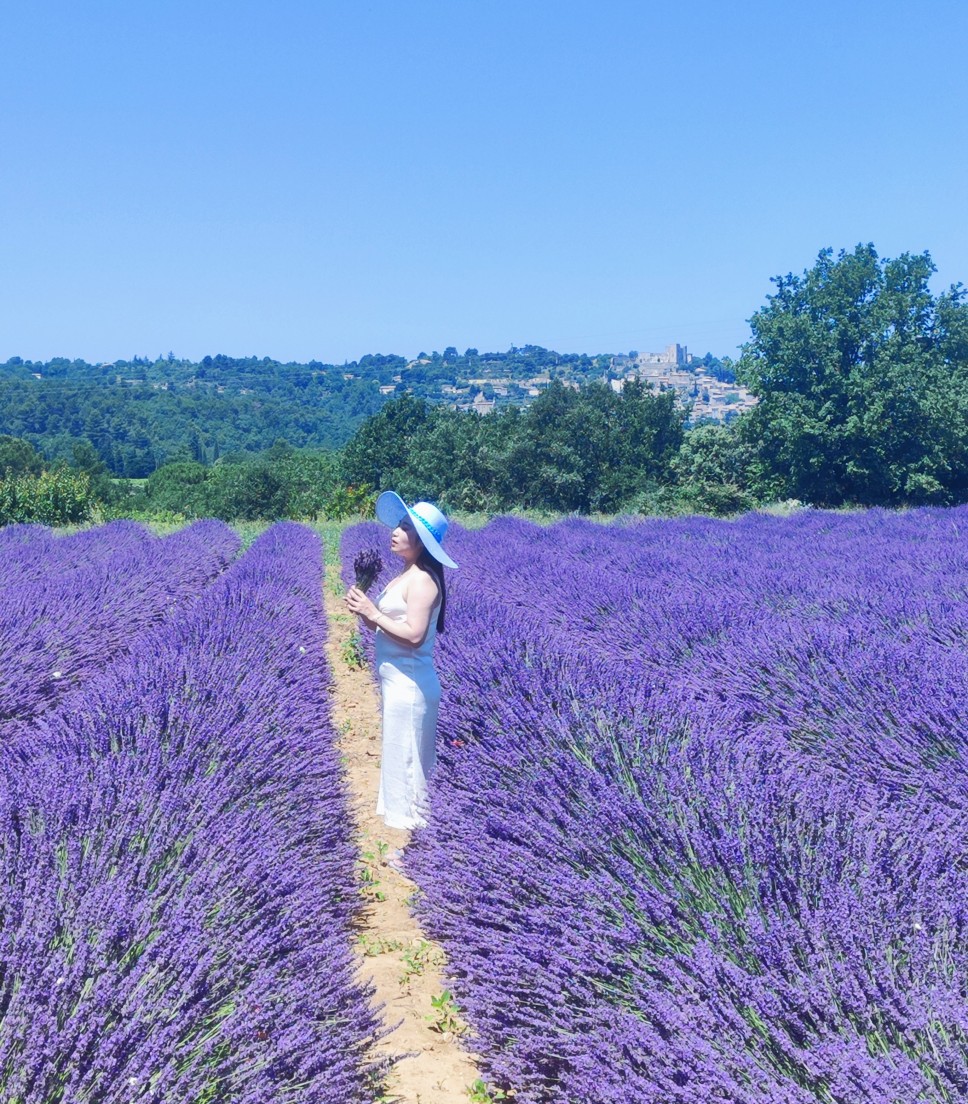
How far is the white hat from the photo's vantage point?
3.50m

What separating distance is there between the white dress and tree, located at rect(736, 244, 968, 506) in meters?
22.3

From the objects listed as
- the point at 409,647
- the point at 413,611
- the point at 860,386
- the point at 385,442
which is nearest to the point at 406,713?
the point at 409,647

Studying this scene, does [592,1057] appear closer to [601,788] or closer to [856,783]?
[601,788]

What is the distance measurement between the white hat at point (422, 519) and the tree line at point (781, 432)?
18415mm

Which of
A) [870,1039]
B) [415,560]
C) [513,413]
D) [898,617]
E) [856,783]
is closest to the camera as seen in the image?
[870,1039]

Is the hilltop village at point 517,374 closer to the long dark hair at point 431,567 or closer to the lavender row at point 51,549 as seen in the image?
the lavender row at point 51,549

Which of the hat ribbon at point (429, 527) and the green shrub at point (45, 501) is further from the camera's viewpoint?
the green shrub at point (45, 501)

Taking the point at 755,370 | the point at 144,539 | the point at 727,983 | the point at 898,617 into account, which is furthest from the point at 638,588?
the point at 755,370

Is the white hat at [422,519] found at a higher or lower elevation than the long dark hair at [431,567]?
higher

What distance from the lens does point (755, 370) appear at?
25.8 meters

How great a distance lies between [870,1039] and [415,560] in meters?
2.28

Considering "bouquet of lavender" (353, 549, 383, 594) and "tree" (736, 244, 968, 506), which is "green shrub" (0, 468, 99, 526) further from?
"bouquet of lavender" (353, 549, 383, 594)

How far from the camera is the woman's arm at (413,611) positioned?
351cm

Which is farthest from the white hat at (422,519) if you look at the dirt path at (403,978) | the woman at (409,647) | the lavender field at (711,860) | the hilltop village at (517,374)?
the hilltop village at (517,374)
